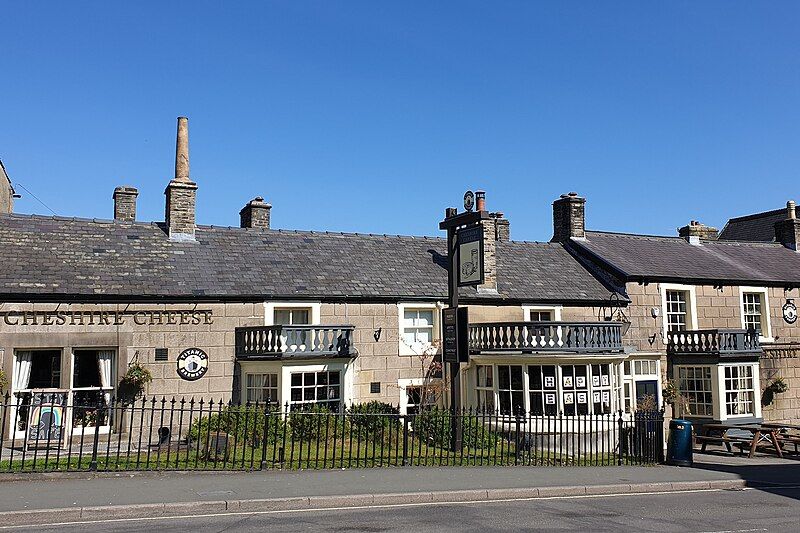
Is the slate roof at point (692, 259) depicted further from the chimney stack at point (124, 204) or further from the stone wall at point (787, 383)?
the chimney stack at point (124, 204)

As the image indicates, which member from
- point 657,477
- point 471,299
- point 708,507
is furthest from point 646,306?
point 708,507

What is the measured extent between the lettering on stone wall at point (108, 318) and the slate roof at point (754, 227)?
28597 millimetres

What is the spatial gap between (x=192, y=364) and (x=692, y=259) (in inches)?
760

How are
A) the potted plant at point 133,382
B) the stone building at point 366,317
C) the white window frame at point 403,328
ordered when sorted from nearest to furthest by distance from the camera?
the potted plant at point 133,382 → the stone building at point 366,317 → the white window frame at point 403,328

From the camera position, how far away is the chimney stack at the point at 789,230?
32344mm

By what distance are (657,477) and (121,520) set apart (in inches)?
405

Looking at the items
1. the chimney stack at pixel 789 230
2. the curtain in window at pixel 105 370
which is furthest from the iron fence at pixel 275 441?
the chimney stack at pixel 789 230

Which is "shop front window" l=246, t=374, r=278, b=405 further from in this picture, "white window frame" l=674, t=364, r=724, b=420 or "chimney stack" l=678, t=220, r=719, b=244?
"chimney stack" l=678, t=220, r=719, b=244

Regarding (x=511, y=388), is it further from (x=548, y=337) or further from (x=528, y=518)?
(x=528, y=518)

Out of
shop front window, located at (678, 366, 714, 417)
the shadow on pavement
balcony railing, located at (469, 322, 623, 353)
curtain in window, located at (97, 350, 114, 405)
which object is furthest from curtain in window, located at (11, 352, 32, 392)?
shop front window, located at (678, 366, 714, 417)

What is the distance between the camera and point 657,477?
15.1 m

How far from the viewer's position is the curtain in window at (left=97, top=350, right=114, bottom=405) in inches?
766

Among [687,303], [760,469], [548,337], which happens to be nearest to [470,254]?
[548,337]

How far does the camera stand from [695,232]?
103 feet
